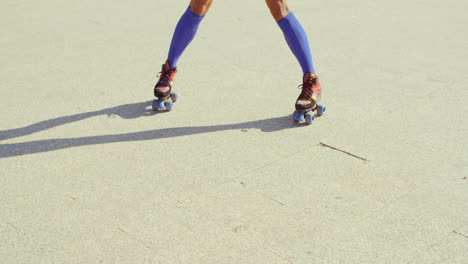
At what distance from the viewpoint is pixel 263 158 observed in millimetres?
3820

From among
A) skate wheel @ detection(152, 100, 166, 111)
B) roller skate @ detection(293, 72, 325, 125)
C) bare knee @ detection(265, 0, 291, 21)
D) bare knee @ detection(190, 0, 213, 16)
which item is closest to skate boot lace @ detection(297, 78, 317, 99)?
roller skate @ detection(293, 72, 325, 125)

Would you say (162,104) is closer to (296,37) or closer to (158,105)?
(158,105)

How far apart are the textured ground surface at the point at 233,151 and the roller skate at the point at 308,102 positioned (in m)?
0.08

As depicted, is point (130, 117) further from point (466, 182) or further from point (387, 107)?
point (466, 182)

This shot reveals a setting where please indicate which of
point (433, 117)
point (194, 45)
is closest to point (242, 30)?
point (194, 45)

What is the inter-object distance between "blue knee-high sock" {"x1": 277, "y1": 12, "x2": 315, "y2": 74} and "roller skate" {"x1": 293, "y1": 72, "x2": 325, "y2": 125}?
4.0 inches

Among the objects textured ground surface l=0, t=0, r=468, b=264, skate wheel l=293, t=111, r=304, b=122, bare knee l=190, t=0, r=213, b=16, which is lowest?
textured ground surface l=0, t=0, r=468, b=264

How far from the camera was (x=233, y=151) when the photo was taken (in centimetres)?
394

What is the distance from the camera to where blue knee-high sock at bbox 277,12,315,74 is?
4.41 meters

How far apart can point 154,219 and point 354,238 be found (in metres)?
0.99

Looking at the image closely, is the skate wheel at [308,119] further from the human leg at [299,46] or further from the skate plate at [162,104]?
the skate plate at [162,104]

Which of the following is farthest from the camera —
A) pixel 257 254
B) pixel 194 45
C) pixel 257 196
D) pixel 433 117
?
pixel 194 45

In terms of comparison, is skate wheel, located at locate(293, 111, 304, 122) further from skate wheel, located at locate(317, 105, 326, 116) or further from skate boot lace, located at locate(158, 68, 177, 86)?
skate boot lace, located at locate(158, 68, 177, 86)

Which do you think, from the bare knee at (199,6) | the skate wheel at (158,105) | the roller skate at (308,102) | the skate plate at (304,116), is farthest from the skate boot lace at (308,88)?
the skate wheel at (158,105)
